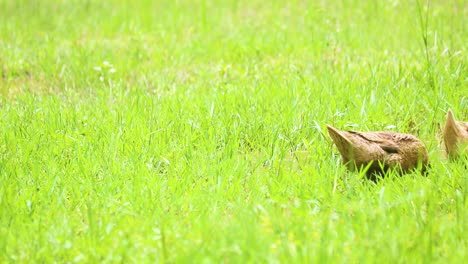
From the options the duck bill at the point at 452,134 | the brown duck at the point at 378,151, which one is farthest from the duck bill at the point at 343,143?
the duck bill at the point at 452,134

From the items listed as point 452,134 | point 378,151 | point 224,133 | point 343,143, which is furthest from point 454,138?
point 224,133

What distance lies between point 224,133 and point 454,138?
1.40 meters

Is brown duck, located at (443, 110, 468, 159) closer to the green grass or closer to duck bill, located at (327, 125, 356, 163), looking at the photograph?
the green grass

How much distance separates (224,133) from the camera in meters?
4.26

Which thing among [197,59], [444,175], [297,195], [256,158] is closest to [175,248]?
[297,195]

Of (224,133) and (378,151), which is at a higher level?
(378,151)

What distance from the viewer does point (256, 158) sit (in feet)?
13.3

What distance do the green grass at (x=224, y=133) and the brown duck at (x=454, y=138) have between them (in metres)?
0.09

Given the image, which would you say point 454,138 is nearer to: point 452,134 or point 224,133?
point 452,134

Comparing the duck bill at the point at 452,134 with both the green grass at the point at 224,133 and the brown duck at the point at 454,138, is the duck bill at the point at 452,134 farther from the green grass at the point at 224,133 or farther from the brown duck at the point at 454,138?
the green grass at the point at 224,133

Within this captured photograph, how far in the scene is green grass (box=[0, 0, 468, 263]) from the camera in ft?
9.73

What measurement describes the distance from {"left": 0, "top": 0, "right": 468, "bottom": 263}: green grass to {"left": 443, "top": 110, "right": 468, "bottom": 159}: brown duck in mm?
86

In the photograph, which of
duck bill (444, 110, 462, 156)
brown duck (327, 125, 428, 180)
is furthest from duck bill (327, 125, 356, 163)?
duck bill (444, 110, 462, 156)

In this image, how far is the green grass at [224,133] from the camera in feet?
Answer: 9.73
